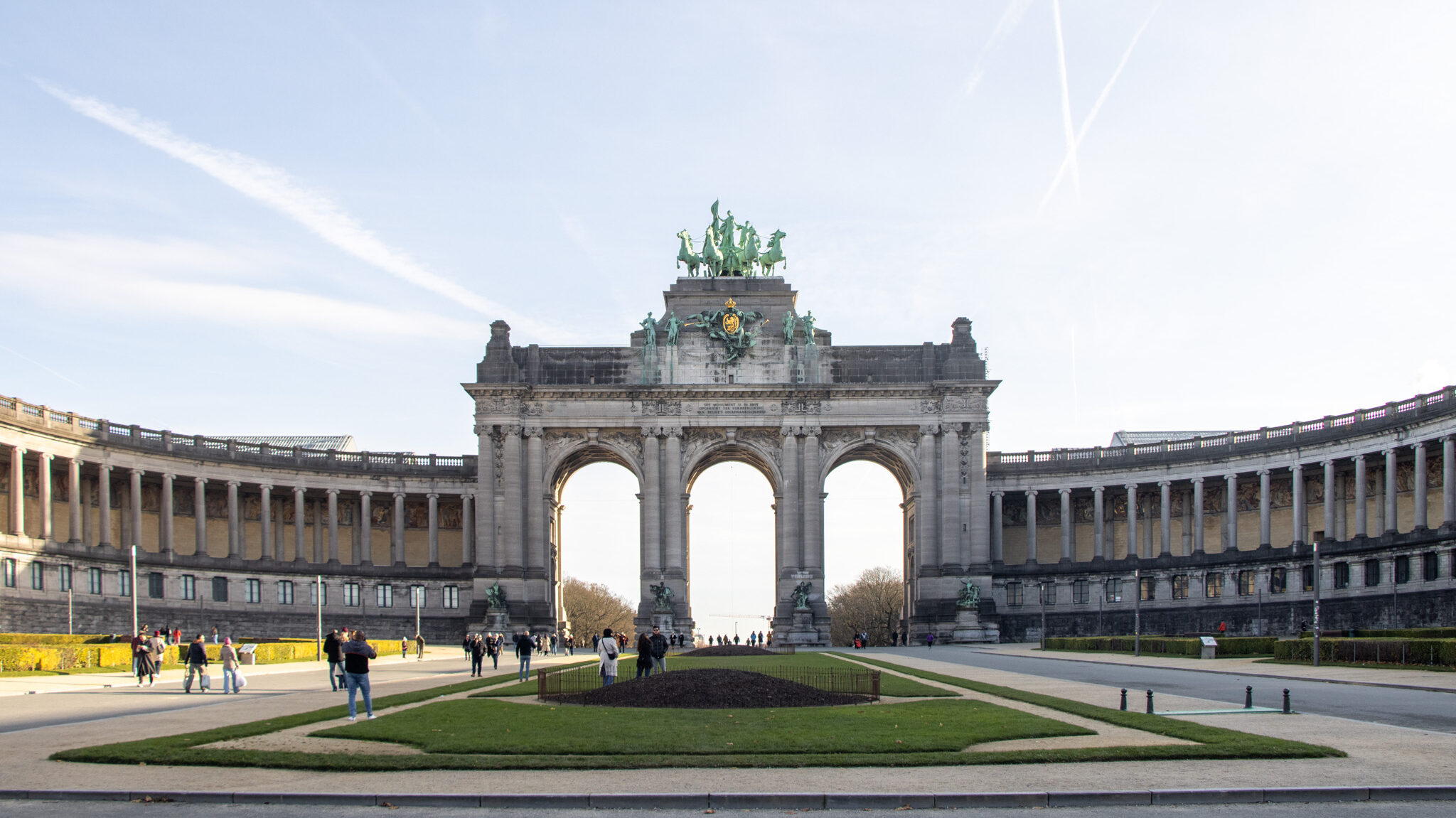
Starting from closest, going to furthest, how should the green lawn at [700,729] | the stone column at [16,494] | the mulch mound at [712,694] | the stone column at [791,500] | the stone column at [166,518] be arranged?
the green lawn at [700,729] → the mulch mound at [712,694] → the stone column at [16,494] → the stone column at [166,518] → the stone column at [791,500]

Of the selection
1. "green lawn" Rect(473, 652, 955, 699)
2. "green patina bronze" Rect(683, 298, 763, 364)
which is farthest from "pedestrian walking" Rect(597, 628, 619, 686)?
"green patina bronze" Rect(683, 298, 763, 364)

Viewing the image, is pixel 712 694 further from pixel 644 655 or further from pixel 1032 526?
pixel 1032 526

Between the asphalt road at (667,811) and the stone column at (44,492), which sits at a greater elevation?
the stone column at (44,492)

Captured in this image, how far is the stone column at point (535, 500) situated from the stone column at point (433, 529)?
8.96m

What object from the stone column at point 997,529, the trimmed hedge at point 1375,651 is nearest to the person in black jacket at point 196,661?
the trimmed hedge at point 1375,651

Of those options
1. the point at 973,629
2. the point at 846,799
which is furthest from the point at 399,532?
the point at 846,799

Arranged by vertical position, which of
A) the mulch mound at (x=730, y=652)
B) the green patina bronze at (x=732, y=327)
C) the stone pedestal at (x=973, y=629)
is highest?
the green patina bronze at (x=732, y=327)

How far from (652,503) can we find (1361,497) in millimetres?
51471

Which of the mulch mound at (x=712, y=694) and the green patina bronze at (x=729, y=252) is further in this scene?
the green patina bronze at (x=729, y=252)

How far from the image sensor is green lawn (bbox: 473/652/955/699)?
3941 centimetres

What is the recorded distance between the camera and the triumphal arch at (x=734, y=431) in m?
105

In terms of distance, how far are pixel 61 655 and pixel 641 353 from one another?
187ft

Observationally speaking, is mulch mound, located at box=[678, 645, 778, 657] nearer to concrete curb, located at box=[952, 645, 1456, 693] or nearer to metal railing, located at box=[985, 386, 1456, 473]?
concrete curb, located at box=[952, 645, 1456, 693]

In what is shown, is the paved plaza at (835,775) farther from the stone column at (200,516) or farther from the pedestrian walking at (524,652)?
the stone column at (200,516)
